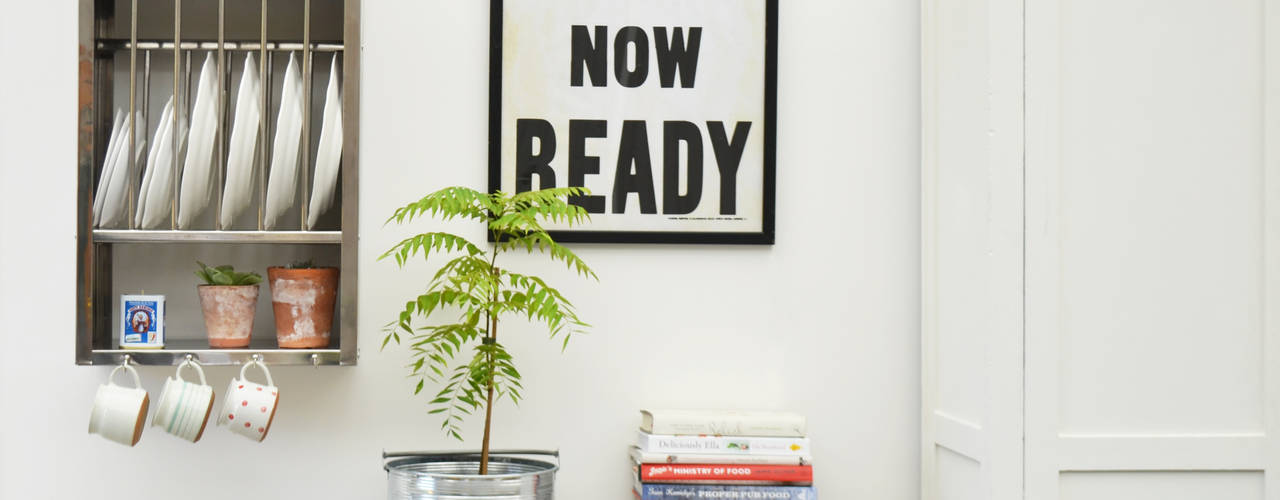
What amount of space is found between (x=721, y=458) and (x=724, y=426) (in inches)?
2.0

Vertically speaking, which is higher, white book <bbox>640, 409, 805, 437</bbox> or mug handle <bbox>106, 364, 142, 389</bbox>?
mug handle <bbox>106, 364, 142, 389</bbox>

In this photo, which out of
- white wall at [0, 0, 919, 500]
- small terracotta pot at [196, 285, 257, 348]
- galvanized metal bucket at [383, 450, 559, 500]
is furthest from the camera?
white wall at [0, 0, 919, 500]

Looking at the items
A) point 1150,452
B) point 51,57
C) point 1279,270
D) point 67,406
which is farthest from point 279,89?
point 1279,270

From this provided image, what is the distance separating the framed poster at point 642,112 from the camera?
70.6 inches

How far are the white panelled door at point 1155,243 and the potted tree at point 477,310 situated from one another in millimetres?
725

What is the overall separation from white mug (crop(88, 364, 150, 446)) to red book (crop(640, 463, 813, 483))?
2.54 feet

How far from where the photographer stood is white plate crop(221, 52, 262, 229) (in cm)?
158

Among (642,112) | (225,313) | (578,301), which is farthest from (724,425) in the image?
(225,313)

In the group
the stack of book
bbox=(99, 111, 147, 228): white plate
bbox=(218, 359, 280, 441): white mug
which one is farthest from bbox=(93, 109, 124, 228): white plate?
the stack of book

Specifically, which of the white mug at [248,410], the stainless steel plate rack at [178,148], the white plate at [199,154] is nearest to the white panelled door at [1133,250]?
the stainless steel plate rack at [178,148]

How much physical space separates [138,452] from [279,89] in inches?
25.8

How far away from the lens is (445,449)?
1.78m

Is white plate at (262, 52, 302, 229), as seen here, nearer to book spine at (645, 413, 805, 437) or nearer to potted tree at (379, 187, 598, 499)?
potted tree at (379, 187, 598, 499)

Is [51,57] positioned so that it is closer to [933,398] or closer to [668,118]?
[668,118]
